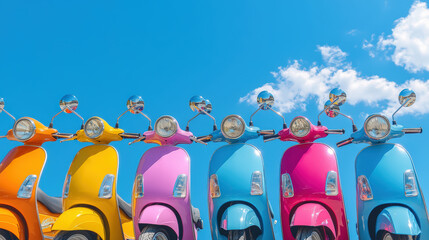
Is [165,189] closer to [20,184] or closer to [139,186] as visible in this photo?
[139,186]

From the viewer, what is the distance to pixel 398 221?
10.6 feet

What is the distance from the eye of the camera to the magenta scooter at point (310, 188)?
3398 millimetres

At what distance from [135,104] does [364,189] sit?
2738 millimetres

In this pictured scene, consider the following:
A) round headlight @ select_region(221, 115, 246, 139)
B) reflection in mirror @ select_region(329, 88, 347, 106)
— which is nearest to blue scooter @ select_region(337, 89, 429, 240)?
reflection in mirror @ select_region(329, 88, 347, 106)

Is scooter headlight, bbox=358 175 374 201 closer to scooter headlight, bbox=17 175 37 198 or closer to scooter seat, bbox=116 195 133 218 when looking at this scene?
scooter seat, bbox=116 195 133 218

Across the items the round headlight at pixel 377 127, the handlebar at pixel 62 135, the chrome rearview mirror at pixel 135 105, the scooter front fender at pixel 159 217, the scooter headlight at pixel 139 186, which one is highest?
the chrome rearview mirror at pixel 135 105

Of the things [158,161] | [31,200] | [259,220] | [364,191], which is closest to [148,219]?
[158,161]

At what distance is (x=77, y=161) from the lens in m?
4.22

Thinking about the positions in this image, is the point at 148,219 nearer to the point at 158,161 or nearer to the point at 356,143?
the point at 158,161

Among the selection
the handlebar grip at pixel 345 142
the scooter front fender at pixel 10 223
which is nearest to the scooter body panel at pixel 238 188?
the handlebar grip at pixel 345 142

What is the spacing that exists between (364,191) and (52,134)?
3.45 metres

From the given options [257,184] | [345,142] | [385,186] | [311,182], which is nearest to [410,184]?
[385,186]

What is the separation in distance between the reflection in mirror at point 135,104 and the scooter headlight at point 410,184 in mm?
2996

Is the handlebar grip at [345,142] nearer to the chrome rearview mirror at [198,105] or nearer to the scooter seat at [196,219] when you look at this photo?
the chrome rearview mirror at [198,105]
